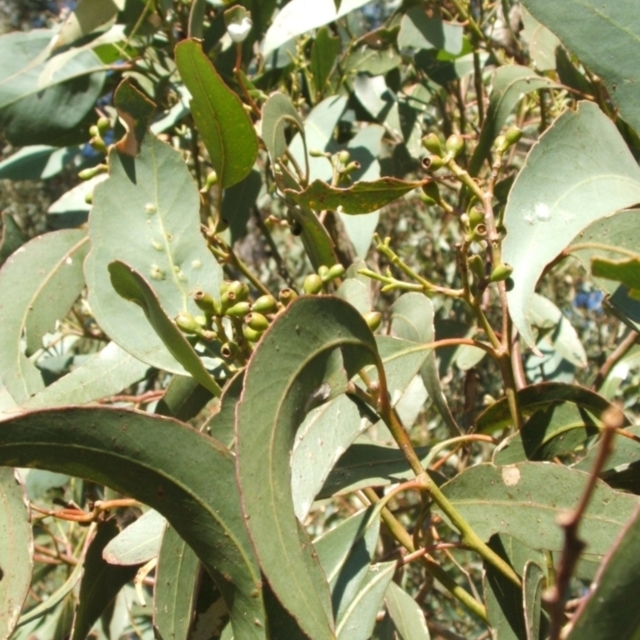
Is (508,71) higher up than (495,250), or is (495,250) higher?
(508,71)

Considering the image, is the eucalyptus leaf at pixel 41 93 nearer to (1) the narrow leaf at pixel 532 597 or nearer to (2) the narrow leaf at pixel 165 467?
(2) the narrow leaf at pixel 165 467

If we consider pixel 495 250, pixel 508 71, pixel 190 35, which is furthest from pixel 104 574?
pixel 508 71

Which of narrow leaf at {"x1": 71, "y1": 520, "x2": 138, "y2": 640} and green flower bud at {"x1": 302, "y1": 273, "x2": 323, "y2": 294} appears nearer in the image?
green flower bud at {"x1": 302, "y1": 273, "x2": 323, "y2": 294}

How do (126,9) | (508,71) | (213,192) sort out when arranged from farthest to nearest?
(213,192), (126,9), (508,71)

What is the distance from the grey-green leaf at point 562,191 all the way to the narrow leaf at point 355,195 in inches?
5.5

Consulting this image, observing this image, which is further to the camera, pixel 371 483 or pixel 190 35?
pixel 190 35

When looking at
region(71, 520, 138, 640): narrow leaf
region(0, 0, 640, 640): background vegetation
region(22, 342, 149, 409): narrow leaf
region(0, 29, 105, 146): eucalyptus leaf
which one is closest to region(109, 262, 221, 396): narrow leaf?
region(0, 0, 640, 640): background vegetation

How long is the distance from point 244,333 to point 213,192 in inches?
33.0

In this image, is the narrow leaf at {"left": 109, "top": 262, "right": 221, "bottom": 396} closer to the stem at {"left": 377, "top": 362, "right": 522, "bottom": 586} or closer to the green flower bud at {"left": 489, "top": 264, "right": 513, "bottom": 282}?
the stem at {"left": 377, "top": 362, "right": 522, "bottom": 586}

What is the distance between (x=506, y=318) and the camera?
99cm

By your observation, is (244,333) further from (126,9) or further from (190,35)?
(126,9)

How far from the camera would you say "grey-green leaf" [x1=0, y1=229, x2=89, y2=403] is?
1236mm

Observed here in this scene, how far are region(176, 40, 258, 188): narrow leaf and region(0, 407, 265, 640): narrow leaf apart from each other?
50 centimetres

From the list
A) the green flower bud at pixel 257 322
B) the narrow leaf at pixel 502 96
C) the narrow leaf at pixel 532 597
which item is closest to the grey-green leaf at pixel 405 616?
the narrow leaf at pixel 532 597
